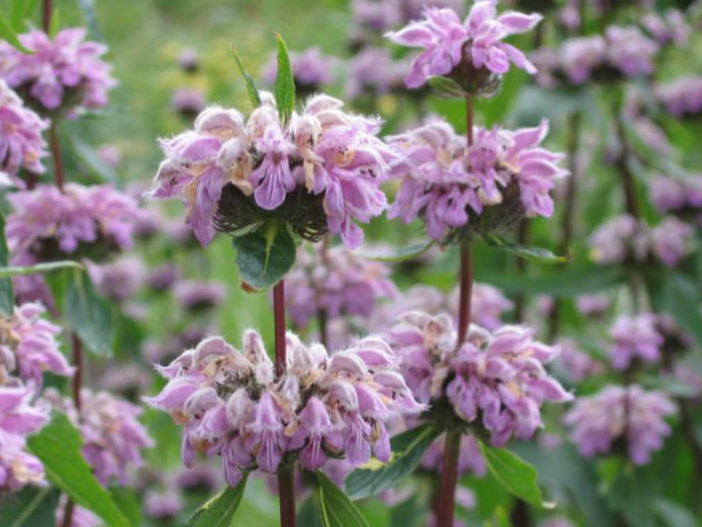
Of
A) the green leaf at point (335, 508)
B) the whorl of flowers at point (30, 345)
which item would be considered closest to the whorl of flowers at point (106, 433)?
the whorl of flowers at point (30, 345)

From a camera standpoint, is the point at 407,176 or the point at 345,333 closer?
the point at 407,176

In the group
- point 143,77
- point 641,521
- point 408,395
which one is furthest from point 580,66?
point 143,77

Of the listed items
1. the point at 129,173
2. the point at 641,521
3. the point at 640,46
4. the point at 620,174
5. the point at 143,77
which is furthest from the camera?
the point at 143,77

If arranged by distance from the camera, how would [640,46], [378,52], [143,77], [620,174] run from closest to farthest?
1. [640,46]
2. [620,174]
3. [378,52]
4. [143,77]

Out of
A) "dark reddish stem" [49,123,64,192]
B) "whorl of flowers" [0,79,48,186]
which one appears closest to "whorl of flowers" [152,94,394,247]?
"whorl of flowers" [0,79,48,186]

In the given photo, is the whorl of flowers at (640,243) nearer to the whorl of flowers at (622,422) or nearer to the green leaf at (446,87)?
the whorl of flowers at (622,422)

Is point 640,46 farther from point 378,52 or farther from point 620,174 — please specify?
point 378,52

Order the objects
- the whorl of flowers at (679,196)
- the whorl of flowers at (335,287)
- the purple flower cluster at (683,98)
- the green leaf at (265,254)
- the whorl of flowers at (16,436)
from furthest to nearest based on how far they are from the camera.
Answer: the purple flower cluster at (683,98) < the whorl of flowers at (679,196) < the whorl of flowers at (335,287) < the whorl of flowers at (16,436) < the green leaf at (265,254)
